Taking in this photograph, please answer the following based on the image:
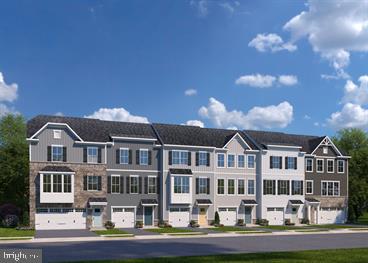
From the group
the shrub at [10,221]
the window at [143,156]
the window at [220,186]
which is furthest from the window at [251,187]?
the shrub at [10,221]

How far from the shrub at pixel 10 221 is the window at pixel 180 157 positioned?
16025mm

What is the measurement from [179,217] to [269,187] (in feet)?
36.8

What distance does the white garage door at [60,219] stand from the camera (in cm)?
4084

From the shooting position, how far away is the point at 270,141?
5228 cm

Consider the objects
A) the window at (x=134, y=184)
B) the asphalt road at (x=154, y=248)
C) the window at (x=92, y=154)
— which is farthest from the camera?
the window at (x=134, y=184)

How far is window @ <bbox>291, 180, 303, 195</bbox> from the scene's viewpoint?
51497 millimetres

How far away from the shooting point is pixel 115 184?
4409 cm

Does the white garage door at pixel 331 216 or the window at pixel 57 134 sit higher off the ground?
the window at pixel 57 134

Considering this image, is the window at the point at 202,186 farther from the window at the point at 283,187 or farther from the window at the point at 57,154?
the window at the point at 57,154

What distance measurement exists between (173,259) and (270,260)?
440cm

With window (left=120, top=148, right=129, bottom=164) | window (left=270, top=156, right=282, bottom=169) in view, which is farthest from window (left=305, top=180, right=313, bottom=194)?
window (left=120, top=148, right=129, bottom=164)

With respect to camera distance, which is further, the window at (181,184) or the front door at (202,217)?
the front door at (202,217)

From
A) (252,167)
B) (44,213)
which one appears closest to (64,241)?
(44,213)

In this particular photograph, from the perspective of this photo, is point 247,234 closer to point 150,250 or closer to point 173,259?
point 150,250
